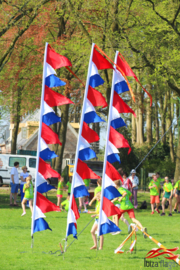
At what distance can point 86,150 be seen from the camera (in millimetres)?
8617

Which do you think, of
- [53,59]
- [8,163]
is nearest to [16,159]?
[8,163]

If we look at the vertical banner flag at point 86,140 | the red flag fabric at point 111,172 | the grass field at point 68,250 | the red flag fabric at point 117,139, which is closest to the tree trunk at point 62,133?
the grass field at point 68,250

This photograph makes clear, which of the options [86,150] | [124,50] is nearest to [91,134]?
[86,150]

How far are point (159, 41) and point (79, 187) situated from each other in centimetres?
1319

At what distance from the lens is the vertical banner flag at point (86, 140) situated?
8430 mm

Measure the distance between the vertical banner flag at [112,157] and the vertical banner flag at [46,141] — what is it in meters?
0.96

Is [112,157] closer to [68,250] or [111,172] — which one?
[111,172]

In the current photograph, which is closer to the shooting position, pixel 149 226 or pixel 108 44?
pixel 149 226

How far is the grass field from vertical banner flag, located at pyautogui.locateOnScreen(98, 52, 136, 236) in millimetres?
696

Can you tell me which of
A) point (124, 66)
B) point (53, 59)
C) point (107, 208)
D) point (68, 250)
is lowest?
point (68, 250)

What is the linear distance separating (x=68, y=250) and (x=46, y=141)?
2492mm

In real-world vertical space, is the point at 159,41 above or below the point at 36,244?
above

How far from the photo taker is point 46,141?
888cm

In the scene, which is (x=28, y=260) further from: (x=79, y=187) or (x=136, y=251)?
(x=136, y=251)
